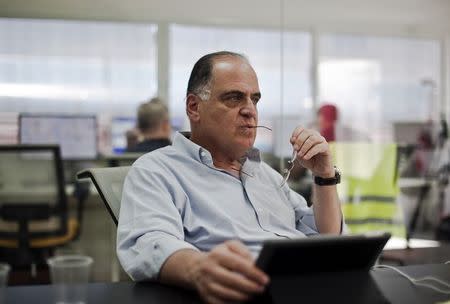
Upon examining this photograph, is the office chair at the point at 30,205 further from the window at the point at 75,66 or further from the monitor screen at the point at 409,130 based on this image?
the monitor screen at the point at 409,130

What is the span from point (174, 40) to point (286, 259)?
13.2ft

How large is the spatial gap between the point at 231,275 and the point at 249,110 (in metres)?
0.72

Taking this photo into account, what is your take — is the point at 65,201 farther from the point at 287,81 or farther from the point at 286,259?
the point at 286,259

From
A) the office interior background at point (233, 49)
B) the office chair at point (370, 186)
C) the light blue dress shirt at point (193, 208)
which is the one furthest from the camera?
the office interior background at point (233, 49)

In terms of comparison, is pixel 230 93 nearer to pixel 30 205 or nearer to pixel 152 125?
pixel 152 125

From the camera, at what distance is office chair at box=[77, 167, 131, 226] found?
1396 millimetres

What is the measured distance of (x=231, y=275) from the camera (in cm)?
80

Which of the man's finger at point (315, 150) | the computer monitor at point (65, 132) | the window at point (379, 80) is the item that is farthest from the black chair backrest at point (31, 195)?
the window at point (379, 80)

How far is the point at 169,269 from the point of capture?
0.98m

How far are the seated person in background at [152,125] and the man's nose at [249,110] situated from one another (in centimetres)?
158

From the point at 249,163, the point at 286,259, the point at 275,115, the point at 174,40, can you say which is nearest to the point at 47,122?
the point at 174,40

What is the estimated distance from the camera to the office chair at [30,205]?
3.34 meters

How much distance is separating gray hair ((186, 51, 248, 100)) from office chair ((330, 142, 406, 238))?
1.67 metres

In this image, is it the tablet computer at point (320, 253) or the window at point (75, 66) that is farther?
the window at point (75, 66)
